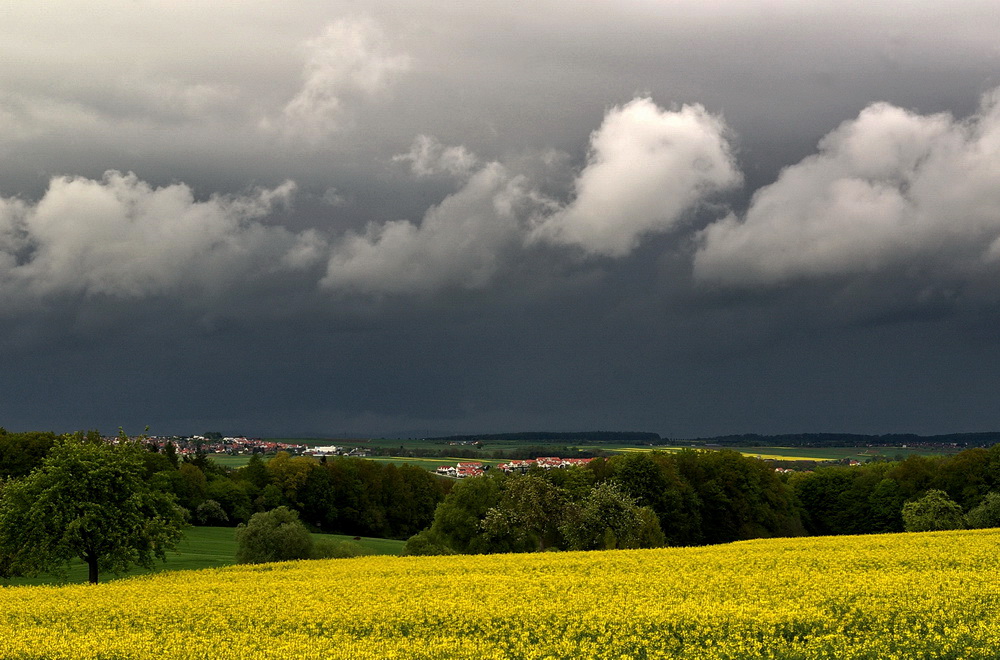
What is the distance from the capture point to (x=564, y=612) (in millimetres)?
24234

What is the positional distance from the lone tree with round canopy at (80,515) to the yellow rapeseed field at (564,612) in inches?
235

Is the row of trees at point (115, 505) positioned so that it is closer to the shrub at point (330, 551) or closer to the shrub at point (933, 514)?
the shrub at point (330, 551)

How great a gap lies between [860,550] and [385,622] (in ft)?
79.5

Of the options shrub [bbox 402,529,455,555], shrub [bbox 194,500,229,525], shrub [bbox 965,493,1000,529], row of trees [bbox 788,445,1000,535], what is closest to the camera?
shrub [bbox 402,529,455,555]

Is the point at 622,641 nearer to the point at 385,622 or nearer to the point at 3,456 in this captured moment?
the point at 385,622

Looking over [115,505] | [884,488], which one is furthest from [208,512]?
[884,488]

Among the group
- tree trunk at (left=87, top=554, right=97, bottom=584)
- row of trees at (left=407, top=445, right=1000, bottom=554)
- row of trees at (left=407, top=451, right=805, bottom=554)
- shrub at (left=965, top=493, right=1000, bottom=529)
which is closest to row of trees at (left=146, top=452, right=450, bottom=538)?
row of trees at (left=407, top=445, right=1000, bottom=554)

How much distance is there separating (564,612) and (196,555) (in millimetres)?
66603

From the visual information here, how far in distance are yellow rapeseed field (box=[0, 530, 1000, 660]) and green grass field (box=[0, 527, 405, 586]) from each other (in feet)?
64.0

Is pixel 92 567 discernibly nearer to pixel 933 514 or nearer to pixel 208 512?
pixel 208 512

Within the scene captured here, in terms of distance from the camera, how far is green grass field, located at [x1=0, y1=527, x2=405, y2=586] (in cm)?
6175

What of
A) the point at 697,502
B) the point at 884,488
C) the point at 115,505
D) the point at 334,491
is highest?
the point at 115,505

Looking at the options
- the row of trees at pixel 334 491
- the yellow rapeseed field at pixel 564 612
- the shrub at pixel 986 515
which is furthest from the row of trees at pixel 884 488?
the yellow rapeseed field at pixel 564 612

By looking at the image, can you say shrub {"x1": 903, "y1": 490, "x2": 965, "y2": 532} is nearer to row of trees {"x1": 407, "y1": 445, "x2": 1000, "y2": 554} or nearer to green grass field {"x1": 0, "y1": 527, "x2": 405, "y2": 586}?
row of trees {"x1": 407, "y1": 445, "x2": 1000, "y2": 554}
